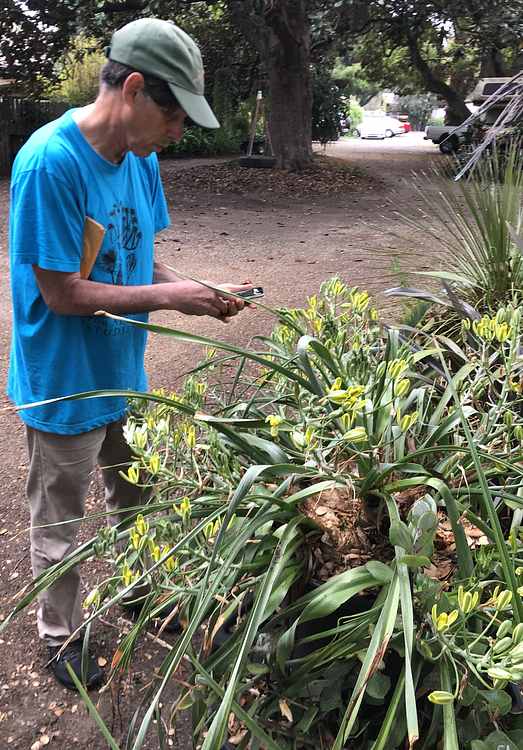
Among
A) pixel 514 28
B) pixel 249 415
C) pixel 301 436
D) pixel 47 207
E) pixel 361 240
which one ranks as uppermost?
pixel 514 28

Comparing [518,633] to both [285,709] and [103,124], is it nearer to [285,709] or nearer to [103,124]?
[285,709]

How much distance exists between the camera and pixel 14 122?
14031mm

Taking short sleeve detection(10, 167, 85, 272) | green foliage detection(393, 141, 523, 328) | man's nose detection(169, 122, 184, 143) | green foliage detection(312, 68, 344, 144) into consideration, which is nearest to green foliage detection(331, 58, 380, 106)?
green foliage detection(312, 68, 344, 144)

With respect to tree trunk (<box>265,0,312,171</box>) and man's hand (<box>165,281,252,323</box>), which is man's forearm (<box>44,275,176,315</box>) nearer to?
man's hand (<box>165,281,252,323</box>)

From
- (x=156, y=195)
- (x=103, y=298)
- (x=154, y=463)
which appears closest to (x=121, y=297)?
(x=103, y=298)

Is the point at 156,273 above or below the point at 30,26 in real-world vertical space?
below

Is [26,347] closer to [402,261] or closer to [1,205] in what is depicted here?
Result: [402,261]

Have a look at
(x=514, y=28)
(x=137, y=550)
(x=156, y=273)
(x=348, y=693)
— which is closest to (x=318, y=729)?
(x=348, y=693)

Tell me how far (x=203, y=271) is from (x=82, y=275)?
5.09 m

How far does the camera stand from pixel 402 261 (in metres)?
4.13

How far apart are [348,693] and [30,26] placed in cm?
1232

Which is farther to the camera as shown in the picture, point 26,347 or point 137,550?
point 26,347

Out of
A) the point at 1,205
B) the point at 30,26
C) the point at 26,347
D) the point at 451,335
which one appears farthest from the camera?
the point at 30,26

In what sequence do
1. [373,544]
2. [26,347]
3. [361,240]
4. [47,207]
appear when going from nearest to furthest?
[373,544]
[47,207]
[26,347]
[361,240]
